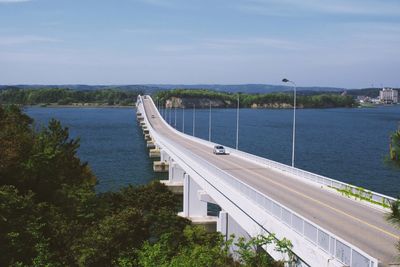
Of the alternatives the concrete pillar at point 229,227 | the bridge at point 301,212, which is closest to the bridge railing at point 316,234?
the bridge at point 301,212

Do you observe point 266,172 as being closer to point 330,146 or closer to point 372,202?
point 372,202

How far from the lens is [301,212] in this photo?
26453 millimetres

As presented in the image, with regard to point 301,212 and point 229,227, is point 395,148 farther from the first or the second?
point 229,227

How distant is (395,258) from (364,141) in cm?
12340

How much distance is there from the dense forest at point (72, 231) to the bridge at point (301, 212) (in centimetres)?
123

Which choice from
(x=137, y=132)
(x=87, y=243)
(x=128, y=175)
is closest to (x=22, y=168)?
(x=87, y=243)

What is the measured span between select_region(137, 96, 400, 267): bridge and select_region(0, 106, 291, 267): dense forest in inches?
48.5

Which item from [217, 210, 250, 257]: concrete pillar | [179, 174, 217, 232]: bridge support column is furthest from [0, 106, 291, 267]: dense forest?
[179, 174, 217, 232]: bridge support column

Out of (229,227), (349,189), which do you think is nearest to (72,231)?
(229,227)

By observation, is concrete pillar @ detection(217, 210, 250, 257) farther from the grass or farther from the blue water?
the blue water

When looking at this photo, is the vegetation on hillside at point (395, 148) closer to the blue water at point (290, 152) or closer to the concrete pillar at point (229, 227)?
the concrete pillar at point (229, 227)

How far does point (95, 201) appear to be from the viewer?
34.5 m

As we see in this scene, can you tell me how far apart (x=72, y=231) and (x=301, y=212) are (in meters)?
11.6

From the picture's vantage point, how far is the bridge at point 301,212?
59.3 feet
